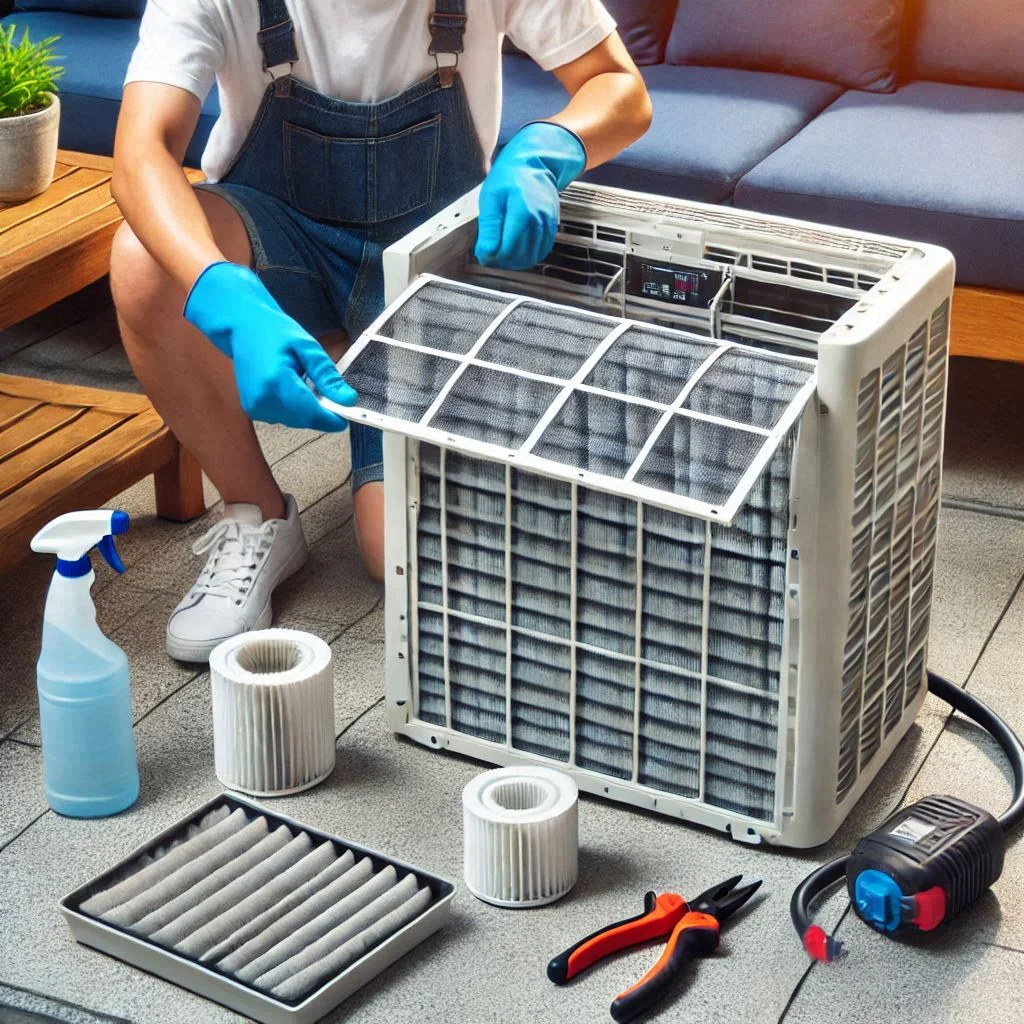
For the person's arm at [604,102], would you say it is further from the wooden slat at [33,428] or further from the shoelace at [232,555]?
the wooden slat at [33,428]

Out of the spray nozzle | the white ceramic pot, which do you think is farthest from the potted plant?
the spray nozzle

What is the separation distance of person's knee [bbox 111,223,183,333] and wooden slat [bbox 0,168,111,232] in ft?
0.46

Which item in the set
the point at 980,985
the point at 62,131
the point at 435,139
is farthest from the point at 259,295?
the point at 62,131

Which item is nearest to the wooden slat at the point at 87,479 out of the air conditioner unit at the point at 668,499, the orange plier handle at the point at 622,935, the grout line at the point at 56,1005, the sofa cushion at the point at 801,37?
the air conditioner unit at the point at 668,499

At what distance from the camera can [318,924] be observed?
1.28 meters

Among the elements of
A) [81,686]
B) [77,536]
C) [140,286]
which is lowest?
[81,686]

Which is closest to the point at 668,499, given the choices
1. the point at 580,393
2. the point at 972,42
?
the point at 580,393

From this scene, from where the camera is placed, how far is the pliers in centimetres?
123

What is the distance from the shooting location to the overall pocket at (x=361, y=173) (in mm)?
1769

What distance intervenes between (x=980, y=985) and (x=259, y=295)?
0.86 metres

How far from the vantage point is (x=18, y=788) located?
1521 millimetres

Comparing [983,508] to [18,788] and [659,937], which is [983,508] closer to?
[659,937]

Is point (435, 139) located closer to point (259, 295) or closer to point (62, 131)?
point (259, 295)

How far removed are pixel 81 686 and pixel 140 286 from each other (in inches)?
20.4
